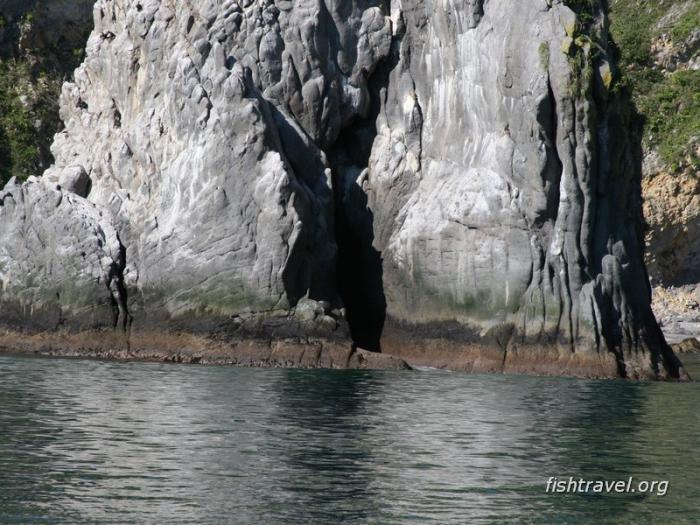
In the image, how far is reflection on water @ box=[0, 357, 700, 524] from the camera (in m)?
13.2

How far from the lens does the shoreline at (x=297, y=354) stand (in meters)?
27.9

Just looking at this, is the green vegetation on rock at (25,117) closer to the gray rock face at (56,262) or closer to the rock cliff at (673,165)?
the gray rock face at (56,262)

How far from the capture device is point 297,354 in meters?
28.2

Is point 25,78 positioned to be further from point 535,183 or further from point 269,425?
point 269,425

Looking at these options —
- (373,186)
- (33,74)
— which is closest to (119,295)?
(373,186)

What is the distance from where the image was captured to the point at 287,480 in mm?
14547

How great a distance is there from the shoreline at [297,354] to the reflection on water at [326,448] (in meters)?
2.52

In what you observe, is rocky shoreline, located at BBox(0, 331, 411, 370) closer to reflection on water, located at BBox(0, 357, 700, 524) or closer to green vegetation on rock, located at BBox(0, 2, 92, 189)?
reflection on water, located at BBox(0, 357, 700, 524)

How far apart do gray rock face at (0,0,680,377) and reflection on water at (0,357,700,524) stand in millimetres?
3643

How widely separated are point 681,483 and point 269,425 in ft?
21.1

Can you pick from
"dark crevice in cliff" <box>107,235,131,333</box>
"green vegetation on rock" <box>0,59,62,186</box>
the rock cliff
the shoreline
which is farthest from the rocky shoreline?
the rock cliff

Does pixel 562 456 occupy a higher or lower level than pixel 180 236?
lower

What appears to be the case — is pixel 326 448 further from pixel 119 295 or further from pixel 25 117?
pixel 25 117

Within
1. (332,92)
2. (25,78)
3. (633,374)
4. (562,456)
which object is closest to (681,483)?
(562,456)
